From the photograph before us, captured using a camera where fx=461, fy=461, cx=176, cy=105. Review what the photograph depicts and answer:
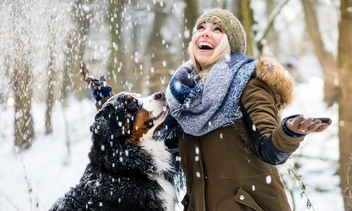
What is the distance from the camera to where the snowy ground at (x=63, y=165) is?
23.9ft

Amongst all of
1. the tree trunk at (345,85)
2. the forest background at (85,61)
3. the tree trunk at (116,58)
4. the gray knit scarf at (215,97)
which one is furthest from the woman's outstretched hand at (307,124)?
the tree trunk at (116,58)

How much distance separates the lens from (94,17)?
419 inches

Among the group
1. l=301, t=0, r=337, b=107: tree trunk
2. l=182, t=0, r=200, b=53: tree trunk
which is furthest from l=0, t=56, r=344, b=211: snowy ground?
l=182, t=0, r=200, b=53: tree trunk

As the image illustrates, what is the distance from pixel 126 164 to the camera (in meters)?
3.48

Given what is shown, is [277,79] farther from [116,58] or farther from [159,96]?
[116,58]

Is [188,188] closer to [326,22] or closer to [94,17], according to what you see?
[94,17]

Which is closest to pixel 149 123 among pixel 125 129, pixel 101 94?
pixel 125 129

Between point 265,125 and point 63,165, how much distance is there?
880 centimetres

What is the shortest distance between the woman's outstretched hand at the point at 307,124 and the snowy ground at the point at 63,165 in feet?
11.9

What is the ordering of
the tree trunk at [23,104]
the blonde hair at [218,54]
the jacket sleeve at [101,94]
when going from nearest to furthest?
the blonde hair at [218,54] < the jacket sleeve at [101,94] < the tree trunk at [23,104]

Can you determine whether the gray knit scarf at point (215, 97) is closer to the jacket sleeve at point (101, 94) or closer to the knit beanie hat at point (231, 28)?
the knit beanie hat at point (231, 28)

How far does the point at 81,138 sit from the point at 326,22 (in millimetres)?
16315

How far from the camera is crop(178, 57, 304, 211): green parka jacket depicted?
2.97 metres

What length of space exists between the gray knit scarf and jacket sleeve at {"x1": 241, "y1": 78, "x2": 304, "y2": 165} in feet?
0.25
